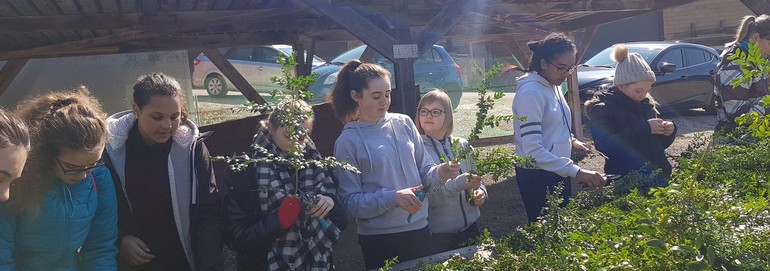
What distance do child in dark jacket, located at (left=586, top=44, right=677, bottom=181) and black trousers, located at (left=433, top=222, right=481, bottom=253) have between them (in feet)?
3.35

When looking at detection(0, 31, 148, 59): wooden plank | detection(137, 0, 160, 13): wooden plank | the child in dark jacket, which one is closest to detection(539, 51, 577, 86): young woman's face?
the child in dark jacket

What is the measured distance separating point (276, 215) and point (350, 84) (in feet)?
2.60

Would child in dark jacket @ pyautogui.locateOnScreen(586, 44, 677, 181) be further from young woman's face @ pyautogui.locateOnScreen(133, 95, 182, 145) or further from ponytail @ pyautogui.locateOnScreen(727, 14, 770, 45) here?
young woman's face @ pyautogui.locateOnScreen(133, 95, 182, 145)

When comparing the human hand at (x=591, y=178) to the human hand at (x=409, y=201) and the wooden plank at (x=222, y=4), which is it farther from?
the wooden plank at (x=222, y=4)

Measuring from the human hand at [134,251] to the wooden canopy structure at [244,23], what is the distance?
320cm

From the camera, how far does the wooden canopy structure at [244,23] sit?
5.88 m

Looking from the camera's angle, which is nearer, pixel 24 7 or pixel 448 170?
pixel 448 170

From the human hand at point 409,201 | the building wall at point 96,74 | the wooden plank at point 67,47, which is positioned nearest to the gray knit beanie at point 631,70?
the human hand at point 409,201

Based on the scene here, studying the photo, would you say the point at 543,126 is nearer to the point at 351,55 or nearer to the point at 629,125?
the point at 629,125

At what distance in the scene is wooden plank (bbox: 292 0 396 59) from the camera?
568cm

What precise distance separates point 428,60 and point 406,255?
1003cm

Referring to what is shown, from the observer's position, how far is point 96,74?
9.64 meters

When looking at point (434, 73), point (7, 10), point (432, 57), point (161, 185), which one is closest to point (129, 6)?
point (7, 10)

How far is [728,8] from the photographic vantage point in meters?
23.3
